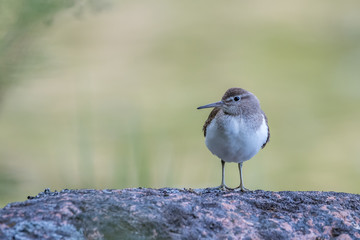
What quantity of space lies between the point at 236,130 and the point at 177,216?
193cm

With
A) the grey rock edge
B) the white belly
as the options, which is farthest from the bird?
the grey rock edge

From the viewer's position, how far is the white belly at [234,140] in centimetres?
440

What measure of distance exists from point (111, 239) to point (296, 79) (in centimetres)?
956

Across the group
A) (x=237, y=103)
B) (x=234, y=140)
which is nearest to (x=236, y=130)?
(x=234, y=140)

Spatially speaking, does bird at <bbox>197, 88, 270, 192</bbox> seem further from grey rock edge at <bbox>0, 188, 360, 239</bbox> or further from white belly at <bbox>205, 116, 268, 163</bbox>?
grey rock edge at <bbox>0, 188, 360, 239</bbox>

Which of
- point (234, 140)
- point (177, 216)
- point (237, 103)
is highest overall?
point (237, 103)

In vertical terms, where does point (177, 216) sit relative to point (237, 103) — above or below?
below

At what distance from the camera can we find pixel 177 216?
2617 mm

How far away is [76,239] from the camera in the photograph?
7.36ft

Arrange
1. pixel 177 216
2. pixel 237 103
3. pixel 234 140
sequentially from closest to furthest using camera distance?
pixel 177 216
pixel 234 140
pixel 237 103

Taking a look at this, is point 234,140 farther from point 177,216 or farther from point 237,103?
point 177,216

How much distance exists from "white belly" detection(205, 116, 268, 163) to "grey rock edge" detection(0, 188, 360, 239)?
1032 mm

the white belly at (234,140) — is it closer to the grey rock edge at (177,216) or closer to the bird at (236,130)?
the bird at (236,130)

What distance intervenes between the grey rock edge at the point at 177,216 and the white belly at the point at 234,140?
103cm
